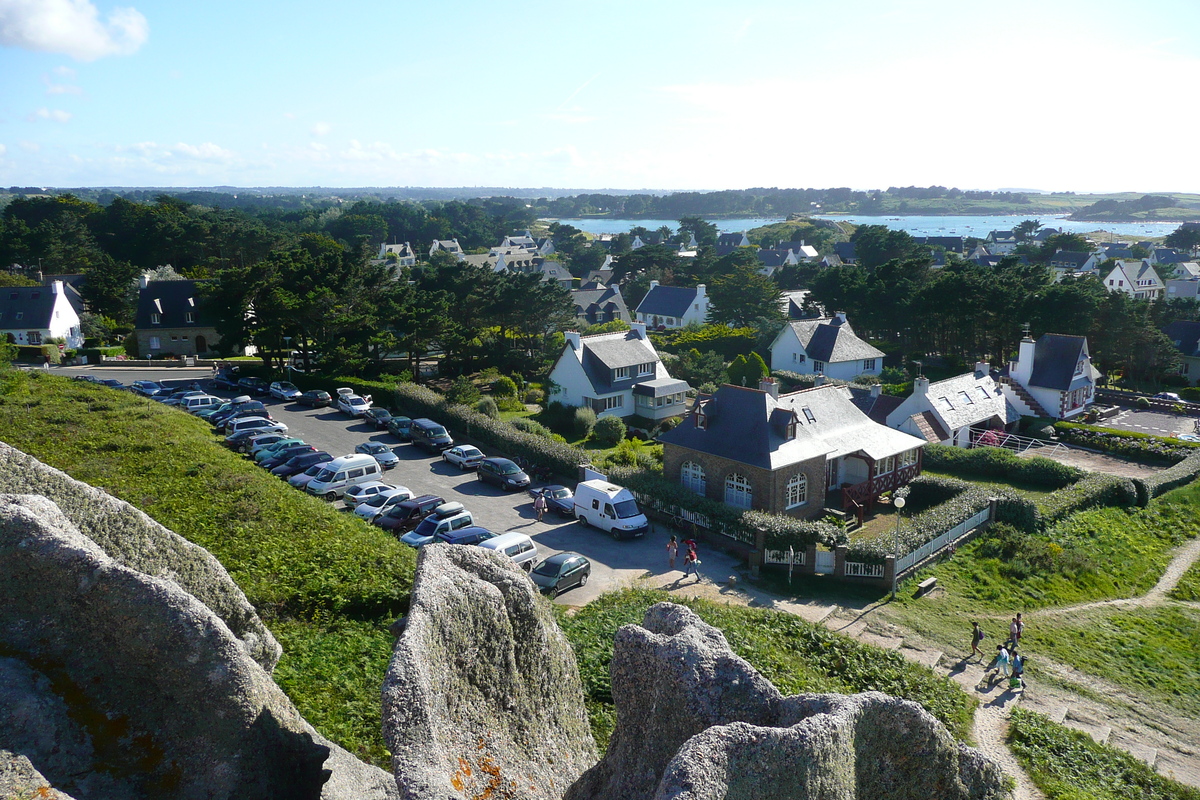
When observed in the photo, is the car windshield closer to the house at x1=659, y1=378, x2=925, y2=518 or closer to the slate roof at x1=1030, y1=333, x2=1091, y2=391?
the house at x1=659, y1=378, x2=925, y2=518

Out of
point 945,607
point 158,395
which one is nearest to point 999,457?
point 945,607

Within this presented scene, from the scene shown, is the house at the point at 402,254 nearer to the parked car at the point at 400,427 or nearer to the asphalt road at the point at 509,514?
the asphalt road at the point at 509,514

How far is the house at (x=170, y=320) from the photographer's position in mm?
62969

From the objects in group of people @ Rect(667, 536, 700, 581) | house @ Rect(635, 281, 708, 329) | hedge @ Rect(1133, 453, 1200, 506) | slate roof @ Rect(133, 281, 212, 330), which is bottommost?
hedge @ Rect(1133, 453, 1200, 506)

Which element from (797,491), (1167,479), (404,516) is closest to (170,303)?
(404,516)

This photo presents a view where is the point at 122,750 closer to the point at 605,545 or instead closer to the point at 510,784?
the point at 510,784

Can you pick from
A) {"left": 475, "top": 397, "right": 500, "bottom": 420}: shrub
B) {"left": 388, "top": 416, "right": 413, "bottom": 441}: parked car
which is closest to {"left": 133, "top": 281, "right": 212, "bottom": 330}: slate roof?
{"left": 388, "top": 416, "right": 413, "bottom": 441}: parked car

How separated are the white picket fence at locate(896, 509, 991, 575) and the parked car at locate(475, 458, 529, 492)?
1543cm

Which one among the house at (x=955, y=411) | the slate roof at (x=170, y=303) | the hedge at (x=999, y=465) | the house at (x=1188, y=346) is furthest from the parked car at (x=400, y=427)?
the house at (x=1188, y=346)

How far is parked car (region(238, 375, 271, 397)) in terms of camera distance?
5103 centimetres

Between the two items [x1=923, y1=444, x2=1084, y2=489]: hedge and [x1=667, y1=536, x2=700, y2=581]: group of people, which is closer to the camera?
[x1=667, y1=536, x2=700, y2=581]: group of people

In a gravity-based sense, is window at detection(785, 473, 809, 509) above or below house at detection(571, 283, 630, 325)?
below

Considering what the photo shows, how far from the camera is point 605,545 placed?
95.5 feet

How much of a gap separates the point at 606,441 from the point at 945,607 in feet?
71.9
